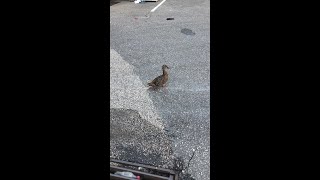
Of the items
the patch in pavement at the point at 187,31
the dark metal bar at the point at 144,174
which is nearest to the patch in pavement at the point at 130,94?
the dark metal bar at the point at 144,174

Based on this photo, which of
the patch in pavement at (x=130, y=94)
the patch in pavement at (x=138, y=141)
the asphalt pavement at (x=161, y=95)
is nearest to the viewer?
the patch in pavement at (x=138, y=141)

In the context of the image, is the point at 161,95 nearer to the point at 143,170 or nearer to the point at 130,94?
the point at 130,94

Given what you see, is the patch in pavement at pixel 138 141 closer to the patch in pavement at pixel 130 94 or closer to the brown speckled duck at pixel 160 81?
the patch in pavement at pixel 130 94

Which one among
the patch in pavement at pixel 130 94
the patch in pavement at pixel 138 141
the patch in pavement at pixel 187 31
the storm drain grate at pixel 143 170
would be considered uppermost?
the storm drain grate at pixel 143 170

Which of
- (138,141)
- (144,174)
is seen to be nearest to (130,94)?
(138,141)

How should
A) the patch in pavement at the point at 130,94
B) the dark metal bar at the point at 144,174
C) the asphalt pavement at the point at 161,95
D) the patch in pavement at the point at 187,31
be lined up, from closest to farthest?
the dark metal bar at the point at 144,174
the asphalt pavement at the point at 161,95
the patch in pavement at the point at 130,94
the patch in pavement at the point at 187,31

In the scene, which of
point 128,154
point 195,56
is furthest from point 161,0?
point 128,154

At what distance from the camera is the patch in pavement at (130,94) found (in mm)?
3666

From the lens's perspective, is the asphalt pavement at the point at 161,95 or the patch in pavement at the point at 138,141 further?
the asphalt pavement at the point at 161,95

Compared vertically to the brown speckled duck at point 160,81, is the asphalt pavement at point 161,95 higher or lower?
lower

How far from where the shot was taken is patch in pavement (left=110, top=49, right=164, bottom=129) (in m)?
3.67
